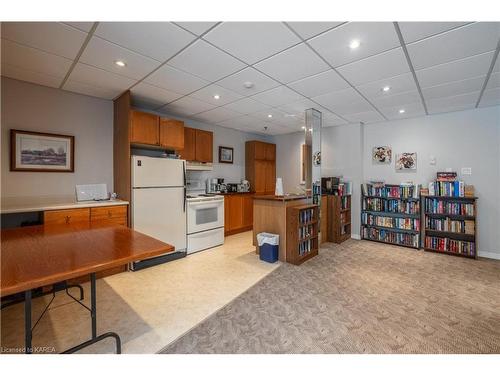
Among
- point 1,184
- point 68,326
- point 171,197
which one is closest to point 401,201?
point 171,197

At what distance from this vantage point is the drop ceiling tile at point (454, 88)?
281cm

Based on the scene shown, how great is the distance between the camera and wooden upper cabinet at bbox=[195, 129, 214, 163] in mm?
4617

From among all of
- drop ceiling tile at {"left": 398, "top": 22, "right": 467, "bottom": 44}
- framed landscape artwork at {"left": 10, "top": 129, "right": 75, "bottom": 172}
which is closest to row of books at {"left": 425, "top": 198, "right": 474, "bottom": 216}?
drop ceiling tile at {"left": 398, "top": 22, "right": 467, "bottom": 44}

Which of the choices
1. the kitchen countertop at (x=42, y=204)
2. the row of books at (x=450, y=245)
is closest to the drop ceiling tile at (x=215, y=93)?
the kitchen countertop at (x=42, y=204)

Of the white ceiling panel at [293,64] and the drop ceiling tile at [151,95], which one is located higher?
the drop ceiling tile at [151,95]

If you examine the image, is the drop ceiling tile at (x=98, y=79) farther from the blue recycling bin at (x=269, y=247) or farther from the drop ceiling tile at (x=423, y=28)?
the drop ceiling tile at (x=423, y=28)

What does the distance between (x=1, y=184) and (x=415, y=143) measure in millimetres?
6544

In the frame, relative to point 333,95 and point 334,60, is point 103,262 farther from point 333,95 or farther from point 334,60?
point 333,95

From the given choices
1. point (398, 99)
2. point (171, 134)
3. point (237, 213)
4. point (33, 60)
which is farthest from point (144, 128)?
point (398, 99)

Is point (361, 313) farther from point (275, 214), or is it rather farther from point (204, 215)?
point (204, 215)

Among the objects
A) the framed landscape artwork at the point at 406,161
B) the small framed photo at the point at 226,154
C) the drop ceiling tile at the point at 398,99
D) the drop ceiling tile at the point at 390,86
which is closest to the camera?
the drop ceiling tile at the point at 390,86

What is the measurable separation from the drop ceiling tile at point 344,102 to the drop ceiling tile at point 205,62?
1559mm

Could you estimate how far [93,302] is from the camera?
170 cm

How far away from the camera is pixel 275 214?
12.0 ft
